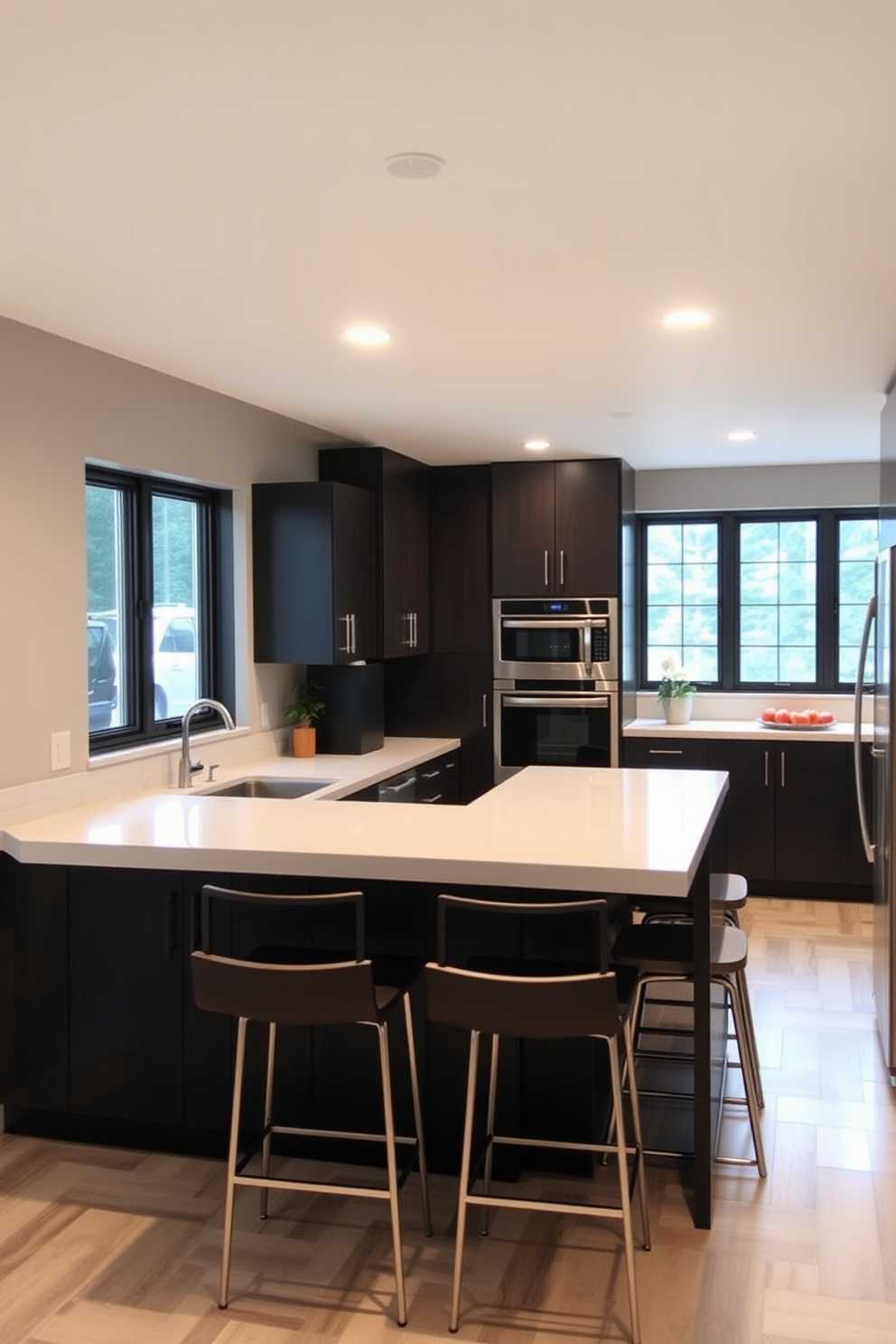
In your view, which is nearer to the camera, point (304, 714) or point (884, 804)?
point (884, 804)

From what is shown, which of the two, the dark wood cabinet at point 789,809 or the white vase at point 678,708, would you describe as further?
the white vase at point 678,708

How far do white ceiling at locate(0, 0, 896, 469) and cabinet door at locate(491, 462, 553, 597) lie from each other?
2008 millimetres

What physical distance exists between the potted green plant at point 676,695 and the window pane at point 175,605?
2830 millimetres

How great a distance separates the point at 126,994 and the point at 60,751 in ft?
2.65

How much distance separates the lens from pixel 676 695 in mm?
6512

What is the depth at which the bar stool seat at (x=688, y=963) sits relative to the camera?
3014 mm

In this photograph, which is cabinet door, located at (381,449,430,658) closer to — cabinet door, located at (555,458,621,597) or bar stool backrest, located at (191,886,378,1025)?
cabinet door, located at (555,458,621,597)

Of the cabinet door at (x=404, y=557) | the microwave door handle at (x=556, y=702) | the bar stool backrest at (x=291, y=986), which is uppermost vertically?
the cabinet door at (x=404, y=557)

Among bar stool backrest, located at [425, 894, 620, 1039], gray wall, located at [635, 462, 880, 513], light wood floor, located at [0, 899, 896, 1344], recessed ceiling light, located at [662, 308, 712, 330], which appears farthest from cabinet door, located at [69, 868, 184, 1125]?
gray wall, located at [635, 462, 880, 513]

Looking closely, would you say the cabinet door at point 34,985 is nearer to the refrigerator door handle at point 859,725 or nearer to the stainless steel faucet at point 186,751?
the stainless steel faucet at point 186,751

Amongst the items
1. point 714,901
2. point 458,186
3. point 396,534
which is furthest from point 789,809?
point 458,186

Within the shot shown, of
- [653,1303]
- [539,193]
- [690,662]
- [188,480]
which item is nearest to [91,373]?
[188,480]

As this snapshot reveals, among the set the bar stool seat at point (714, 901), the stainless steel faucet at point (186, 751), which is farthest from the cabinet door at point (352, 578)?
the bar stool seat at point (714, 901)

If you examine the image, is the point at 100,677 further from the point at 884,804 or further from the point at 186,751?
the point at 884,804
